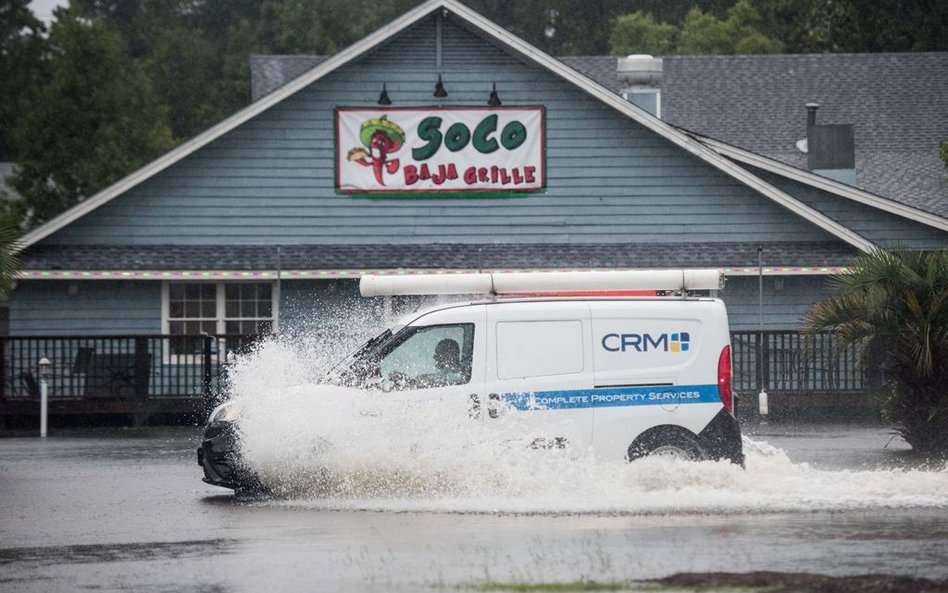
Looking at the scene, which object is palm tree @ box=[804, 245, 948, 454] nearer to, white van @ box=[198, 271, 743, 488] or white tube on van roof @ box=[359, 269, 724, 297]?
white tube on van roof @ box=[359, 269, 724, 297]

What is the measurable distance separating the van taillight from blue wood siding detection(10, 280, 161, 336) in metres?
17.0

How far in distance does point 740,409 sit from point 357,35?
46.0 meters

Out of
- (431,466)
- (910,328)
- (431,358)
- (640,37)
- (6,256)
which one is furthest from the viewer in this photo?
(640,37)

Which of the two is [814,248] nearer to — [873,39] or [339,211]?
[339,211]

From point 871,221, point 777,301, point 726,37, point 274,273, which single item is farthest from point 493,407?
point 726,37

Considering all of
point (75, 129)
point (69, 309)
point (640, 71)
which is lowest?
point (69, 309)

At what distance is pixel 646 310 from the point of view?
1605 centimetres

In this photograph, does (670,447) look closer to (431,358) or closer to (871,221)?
(431,358)

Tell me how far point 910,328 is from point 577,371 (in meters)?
6.69

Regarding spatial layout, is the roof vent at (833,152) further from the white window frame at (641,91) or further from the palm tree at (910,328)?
the palm tree at (910,328)

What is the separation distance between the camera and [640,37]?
63969 mm

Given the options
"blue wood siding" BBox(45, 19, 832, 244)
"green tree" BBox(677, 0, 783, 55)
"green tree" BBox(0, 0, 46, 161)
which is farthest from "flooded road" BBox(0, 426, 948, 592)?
"green tree" BBox(0, 0, 46, 161)

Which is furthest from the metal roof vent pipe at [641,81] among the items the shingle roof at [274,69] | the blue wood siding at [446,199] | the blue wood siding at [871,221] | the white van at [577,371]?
the white van at [577,371]

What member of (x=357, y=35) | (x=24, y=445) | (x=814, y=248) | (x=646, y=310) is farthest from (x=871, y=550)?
(x=357, y=35)
